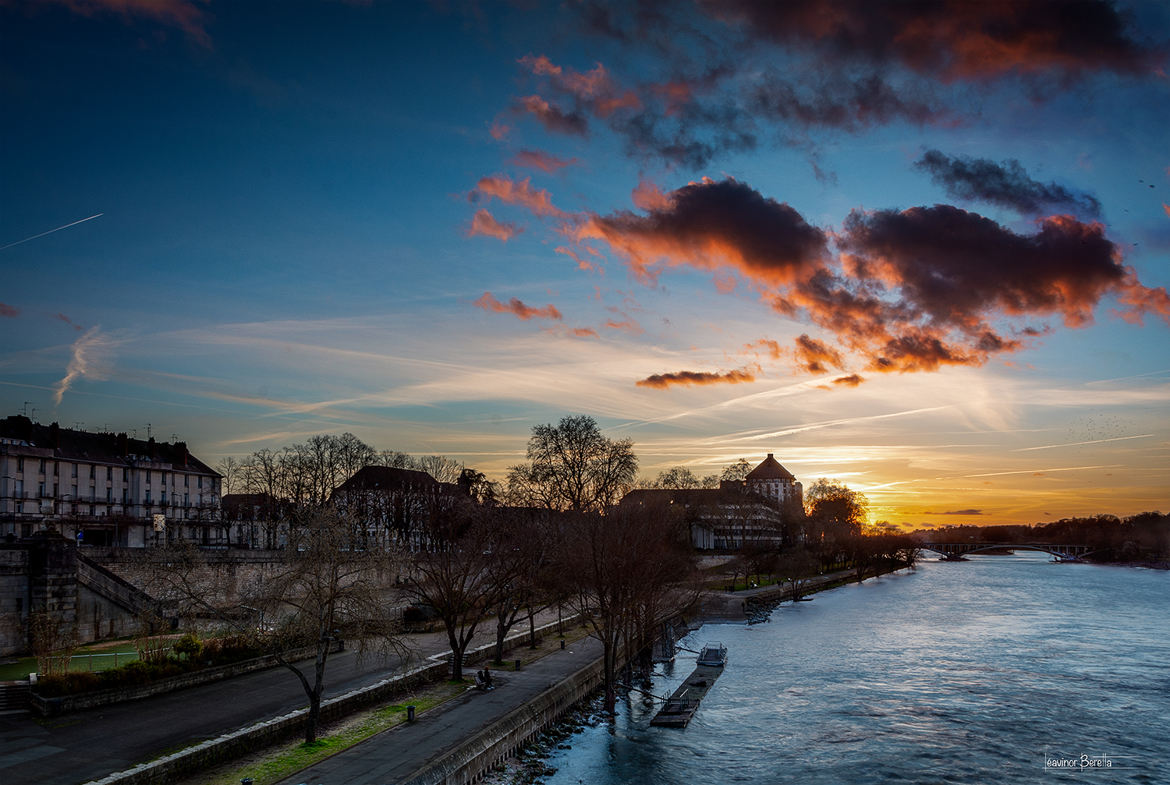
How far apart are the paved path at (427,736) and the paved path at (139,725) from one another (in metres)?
4.76

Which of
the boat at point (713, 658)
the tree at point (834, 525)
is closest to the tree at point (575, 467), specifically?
the boat at point (713, 658)

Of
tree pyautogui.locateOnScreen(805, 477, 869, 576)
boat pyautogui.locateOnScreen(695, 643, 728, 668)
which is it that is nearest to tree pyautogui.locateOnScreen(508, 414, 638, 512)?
boat pyautogui.locateOnScreen(695, 643, 728, 668)

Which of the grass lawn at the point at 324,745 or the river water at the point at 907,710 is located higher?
the grass lawn at the point at 324,745

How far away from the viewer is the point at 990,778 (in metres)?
32.6

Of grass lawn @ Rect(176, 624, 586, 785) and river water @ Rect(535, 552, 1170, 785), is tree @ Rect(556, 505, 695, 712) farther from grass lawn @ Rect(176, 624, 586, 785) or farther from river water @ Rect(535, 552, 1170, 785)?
grass lawn @ Rect(176, 624, 586, 785)

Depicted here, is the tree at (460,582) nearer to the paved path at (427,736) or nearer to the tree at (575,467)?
the paved path at (427,736)

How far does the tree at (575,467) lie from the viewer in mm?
95500

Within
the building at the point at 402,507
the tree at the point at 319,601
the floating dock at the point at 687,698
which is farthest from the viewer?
the building at the point at 402,507

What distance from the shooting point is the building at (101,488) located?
83250 mm

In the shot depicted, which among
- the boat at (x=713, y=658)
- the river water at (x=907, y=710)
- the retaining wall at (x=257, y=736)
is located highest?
the retaining wall at (x=257, y=736)

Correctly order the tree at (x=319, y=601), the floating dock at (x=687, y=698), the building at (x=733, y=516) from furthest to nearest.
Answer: the building at (x=733, y=516), the floating dock at (x=687, y=698), the tree at (x=319, y=601)

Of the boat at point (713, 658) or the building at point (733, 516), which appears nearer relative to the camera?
the boat at point (713, 658)

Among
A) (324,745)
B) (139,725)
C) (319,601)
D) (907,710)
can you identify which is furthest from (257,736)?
(907,710)

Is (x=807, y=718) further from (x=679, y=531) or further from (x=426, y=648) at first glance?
(x=679, y=531)
